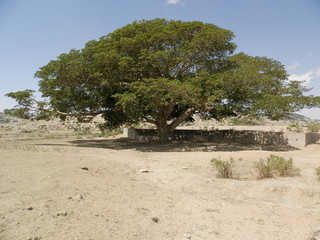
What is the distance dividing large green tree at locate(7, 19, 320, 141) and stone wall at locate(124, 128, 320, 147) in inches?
121

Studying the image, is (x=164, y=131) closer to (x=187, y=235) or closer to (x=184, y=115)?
(x=184, y=115)

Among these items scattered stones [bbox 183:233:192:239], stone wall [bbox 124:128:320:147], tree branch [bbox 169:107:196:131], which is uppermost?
tree branch [bbox 169:107:196:131]

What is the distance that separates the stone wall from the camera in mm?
18797

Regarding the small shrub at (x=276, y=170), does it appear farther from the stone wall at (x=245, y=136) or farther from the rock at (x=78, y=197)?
the stone wall at (x=245, y=136)

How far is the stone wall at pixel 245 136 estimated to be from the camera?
18.8 metres

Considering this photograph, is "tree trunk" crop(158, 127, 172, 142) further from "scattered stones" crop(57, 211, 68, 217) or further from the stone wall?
"scattered stones" crop(57, 211, 68, 217)

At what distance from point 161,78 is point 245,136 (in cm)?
961

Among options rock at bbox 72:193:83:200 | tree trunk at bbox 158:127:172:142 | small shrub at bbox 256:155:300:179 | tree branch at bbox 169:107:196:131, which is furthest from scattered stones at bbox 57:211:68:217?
tree trunk at bbox 158:127:172:142

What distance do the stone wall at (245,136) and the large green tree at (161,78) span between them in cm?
307

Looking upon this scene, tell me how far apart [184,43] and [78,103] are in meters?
9.08

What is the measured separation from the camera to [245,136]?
2092cm

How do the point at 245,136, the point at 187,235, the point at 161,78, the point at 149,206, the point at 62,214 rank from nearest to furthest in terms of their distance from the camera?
the point at 62,214 → the point at 187,235 → the point at 149,206 → the point at 161,78 → the point at 245,136

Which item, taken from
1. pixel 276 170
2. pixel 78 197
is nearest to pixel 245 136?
pixel 276 170

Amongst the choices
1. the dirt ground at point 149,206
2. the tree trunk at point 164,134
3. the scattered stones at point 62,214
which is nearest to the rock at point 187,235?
the dirt ground at point 149,206
